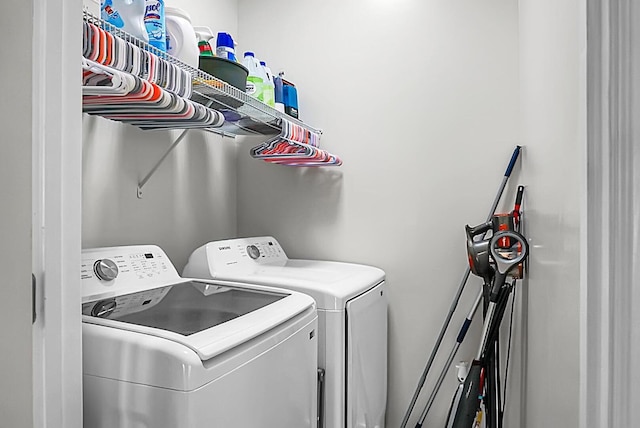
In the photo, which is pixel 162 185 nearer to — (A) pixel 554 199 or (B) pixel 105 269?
(B) pixel 105 269

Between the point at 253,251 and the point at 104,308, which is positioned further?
the point at 253,251

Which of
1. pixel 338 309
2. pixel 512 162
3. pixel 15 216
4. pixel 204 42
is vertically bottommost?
pixel 338 309

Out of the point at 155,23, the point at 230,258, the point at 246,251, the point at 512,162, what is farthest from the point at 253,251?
the point at 512,162

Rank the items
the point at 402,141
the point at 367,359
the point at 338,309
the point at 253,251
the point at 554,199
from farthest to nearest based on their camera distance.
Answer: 1. the point at 402,141
2. the point at 253,251
3. the point at 367,359
4. the point at 338,309
5. the point at 554,199

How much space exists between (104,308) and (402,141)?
1.65 meters

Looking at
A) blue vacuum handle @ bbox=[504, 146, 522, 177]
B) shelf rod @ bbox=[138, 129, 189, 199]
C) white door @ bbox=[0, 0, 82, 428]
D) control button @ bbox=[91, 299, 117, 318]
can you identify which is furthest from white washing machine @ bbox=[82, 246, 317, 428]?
blue vacuum handle @ bbox=[504, 146, 522, 177]

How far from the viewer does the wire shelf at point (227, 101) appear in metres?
1.28

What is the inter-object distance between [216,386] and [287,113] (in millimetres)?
1620

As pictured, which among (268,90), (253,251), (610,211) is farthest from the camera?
(253,251)

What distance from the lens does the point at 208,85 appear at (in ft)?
5.20

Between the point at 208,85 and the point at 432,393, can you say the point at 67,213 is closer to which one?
the point at 208,85

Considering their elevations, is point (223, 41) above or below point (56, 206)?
above

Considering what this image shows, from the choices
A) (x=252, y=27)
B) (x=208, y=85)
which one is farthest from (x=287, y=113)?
(x=208, y=85)

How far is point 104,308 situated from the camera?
1308 mm
